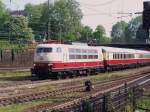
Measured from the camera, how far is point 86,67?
165 ft

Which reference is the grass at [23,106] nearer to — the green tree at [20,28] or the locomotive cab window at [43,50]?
the locomotive cab window at [43,50]

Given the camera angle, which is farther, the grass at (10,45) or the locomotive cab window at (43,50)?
the grass at (10,45)

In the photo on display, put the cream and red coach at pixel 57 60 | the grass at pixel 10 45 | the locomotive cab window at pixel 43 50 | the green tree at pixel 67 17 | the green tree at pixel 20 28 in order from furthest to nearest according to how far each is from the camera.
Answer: the green tree at pixel 67 17, the green tree at pixel 20 28, the grass at pixel 10 45, the locomotive cab window at pixel 43 50, the cream and red coach at pixel 57 60


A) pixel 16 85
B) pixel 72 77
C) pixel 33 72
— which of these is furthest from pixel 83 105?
pixel 72 77

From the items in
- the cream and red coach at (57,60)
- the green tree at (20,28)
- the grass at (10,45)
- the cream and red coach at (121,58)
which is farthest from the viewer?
the green tree at (20,28)

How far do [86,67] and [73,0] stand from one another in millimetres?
103890

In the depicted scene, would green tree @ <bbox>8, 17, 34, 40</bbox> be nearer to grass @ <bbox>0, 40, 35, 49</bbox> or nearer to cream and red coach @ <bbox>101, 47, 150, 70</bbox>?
cream and red coach @ <bbox>101, 47, 150, 70</bbox>

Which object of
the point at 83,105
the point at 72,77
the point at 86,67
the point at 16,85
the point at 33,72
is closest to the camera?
the point at 83,105

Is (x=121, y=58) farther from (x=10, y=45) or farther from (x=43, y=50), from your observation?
(x=43, y=50)

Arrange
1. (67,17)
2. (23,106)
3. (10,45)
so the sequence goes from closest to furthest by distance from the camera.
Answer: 1. (23,106)
2. (10,45)
3. (67,17)

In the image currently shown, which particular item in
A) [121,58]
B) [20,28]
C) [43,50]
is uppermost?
[20,28]

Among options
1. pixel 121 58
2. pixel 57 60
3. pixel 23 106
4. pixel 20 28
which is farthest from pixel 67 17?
pixel 23 106

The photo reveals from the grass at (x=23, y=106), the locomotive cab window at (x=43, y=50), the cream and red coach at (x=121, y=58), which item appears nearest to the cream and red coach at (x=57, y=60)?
the locomotive cab window at (x=43, y=50)

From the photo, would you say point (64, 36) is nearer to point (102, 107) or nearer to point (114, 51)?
point (114, 51)
